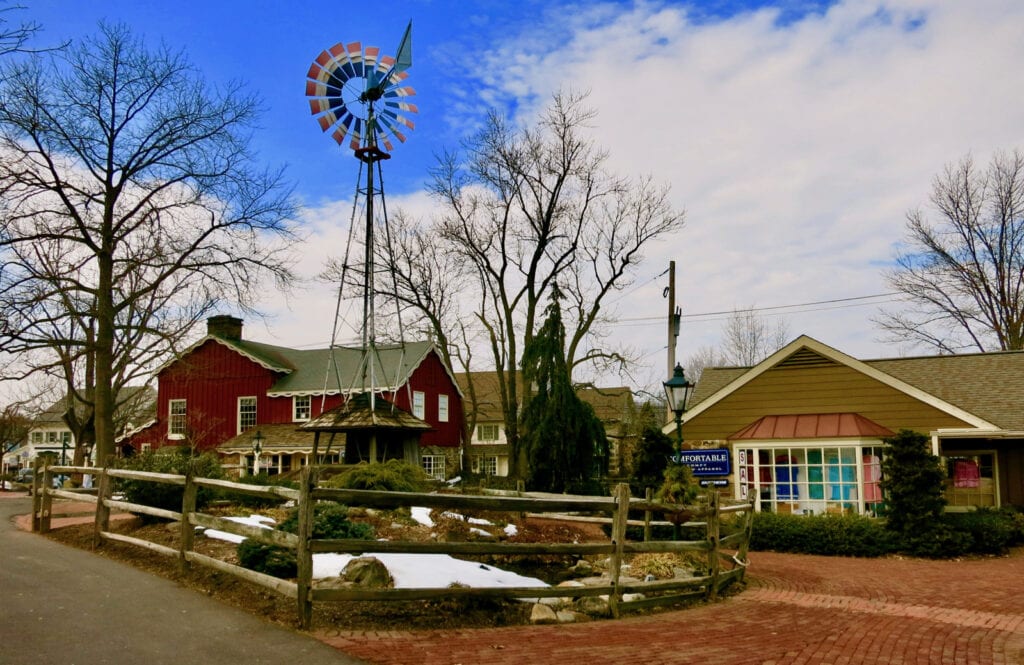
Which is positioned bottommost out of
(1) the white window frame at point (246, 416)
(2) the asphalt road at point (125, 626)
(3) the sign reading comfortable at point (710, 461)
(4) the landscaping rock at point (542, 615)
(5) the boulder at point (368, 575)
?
(4) the landscaping rock at point (542, 615)

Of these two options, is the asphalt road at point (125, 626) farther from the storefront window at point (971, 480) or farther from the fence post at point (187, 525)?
the storefront window at point (971, 480)

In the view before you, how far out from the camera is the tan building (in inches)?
763

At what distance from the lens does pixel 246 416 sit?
4259 cm

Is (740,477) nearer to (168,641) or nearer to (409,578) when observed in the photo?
(409,578)

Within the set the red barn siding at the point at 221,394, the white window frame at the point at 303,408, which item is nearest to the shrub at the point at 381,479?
the red barn siding at the point at 221,394

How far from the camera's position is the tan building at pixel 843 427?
63.6ft

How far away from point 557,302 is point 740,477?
339 inches

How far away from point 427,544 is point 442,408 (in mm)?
37356

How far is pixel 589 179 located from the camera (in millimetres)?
36469

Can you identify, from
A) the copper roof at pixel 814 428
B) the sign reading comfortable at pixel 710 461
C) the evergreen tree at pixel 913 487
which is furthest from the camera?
the copper roof at pixel 814 428

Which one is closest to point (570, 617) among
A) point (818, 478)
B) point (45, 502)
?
point (45, 502)

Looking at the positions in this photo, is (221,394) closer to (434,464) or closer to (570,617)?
→ (434,464)

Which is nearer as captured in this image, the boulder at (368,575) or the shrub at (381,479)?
the boulder at (368,575)

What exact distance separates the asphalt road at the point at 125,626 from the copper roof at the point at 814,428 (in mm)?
14908
